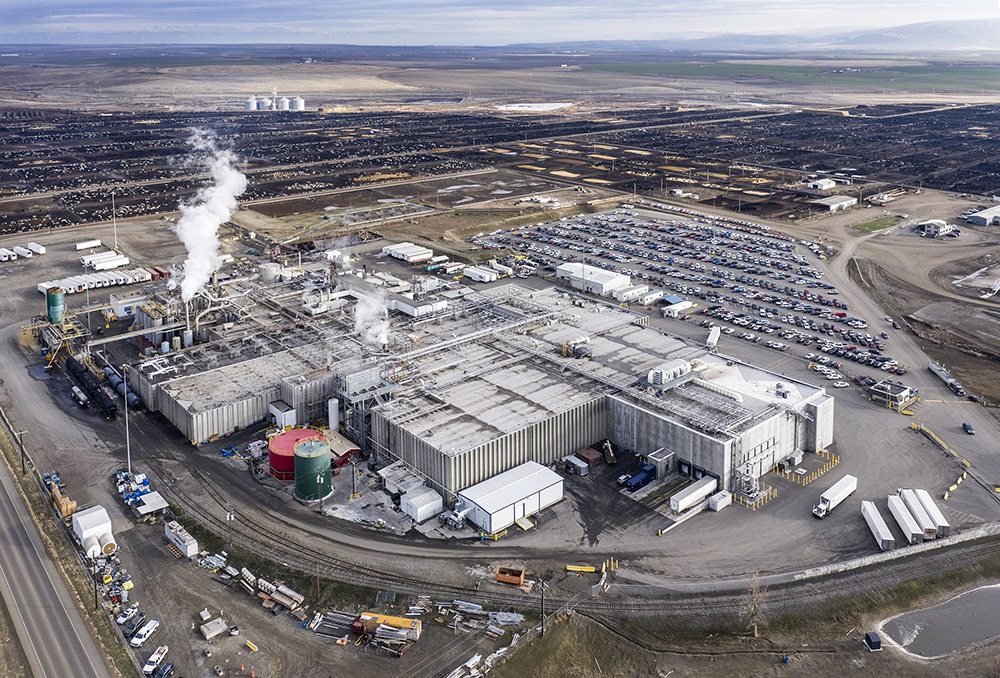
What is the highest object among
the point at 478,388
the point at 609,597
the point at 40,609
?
the point at 478,388

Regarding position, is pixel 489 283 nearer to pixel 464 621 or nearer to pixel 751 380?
pixel 751 380

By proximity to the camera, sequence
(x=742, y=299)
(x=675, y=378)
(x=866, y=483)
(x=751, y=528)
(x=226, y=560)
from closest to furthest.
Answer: (x=226, y=560)
(x=751, y=528)
(x=866, y=483)
(x=675, y=378)
(x=742, y=299)

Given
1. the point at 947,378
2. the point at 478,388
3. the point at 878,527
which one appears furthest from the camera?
the point at 947,378

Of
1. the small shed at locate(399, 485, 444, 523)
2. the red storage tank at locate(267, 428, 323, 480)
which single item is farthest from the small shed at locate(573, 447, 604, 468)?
the red storage tank at locate(267, 428, 323, 480)

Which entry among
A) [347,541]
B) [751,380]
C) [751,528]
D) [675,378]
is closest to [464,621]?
[347,541]

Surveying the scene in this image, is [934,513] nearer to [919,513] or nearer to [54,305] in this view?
[919,513]

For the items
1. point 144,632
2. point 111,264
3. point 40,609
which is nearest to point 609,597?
point 144,632

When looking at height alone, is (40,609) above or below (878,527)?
below
